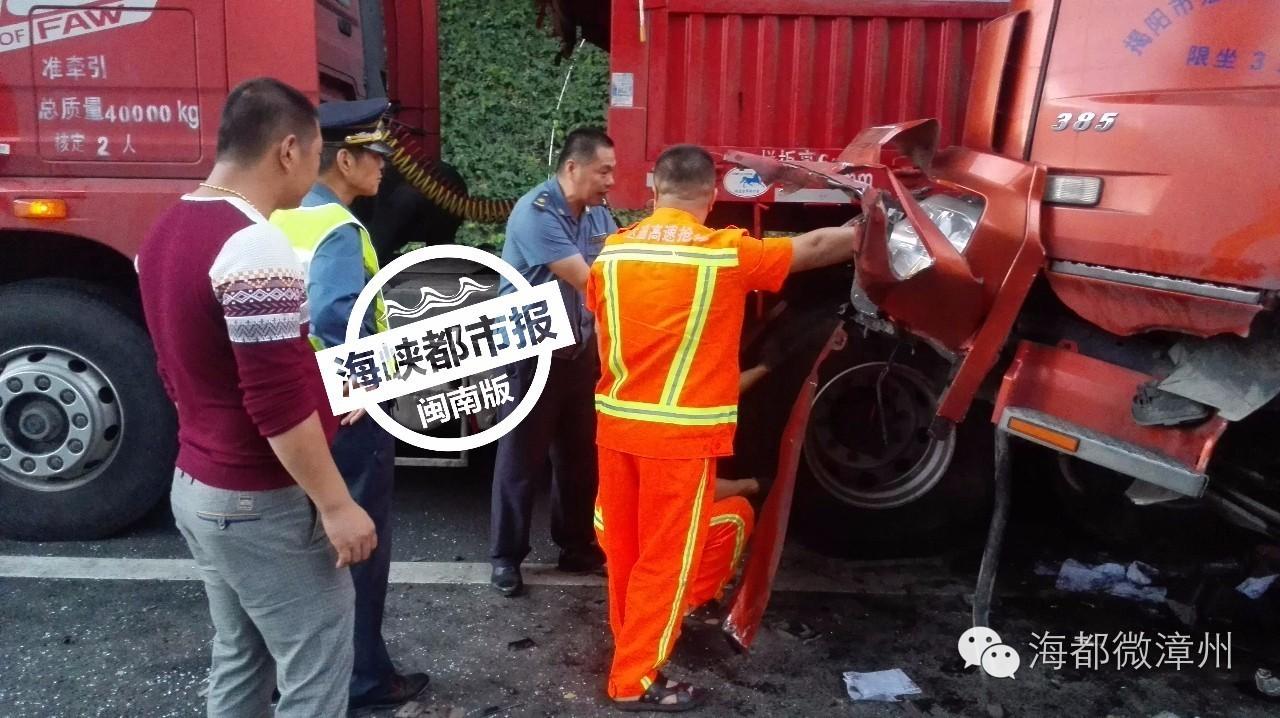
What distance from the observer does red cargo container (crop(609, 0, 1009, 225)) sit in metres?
3.33

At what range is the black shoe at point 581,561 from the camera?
12.3 ft

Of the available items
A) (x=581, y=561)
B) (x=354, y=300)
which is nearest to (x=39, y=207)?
(x=354, y=300)

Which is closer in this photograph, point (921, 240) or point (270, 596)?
point (270, 596)

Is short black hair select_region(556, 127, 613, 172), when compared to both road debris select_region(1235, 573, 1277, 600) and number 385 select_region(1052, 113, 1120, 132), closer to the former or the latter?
number 385 select_region(1052, 113, 1120, 132)

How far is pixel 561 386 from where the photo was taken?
11.7 feet

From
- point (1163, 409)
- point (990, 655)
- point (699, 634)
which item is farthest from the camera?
point (699, 634)

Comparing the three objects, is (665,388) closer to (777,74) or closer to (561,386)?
(561,386)

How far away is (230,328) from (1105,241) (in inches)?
84.3

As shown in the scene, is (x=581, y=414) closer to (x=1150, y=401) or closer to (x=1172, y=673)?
(x=1150, y=401)

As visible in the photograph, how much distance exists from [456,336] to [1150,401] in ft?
7.15

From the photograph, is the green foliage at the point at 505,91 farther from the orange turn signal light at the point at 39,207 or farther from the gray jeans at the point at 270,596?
the gray jeans at the point at 270,596

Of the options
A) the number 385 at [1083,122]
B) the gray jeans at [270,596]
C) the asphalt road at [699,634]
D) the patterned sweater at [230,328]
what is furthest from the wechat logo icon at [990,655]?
the patterned sweater at [230,328]

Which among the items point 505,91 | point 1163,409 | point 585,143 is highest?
point 505,91

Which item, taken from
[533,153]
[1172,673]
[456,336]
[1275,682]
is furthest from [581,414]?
[533,153]
